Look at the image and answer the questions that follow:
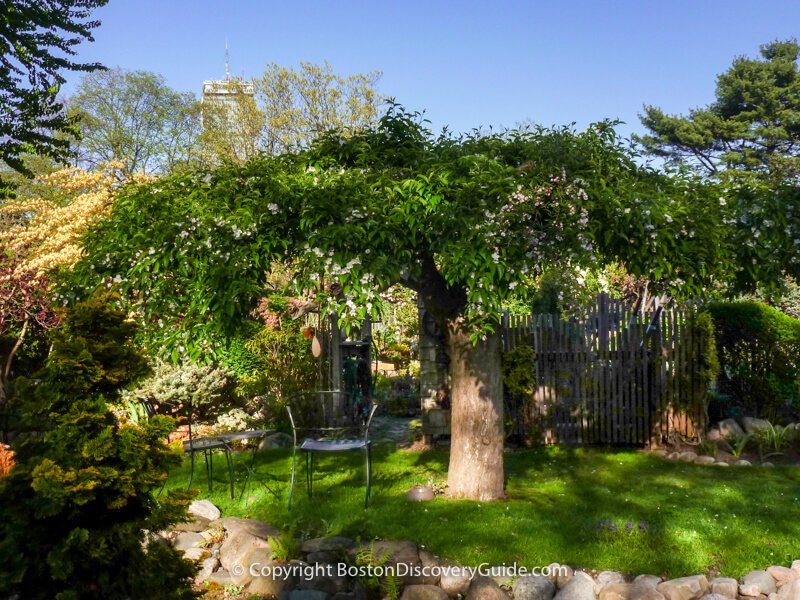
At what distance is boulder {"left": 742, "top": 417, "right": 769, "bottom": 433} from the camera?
33.4ft

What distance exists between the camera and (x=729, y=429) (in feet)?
34.0

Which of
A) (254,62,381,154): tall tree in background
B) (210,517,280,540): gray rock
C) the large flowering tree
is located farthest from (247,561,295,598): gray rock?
(254,62,381,154): tall tree in background

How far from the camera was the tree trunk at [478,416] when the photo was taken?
7441 millimetres

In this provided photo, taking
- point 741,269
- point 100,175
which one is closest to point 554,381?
point 741,269

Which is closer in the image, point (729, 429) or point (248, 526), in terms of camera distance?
point (248, 526)

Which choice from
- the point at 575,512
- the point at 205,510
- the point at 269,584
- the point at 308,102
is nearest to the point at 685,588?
the point at 575,512

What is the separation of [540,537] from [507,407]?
14.9ft

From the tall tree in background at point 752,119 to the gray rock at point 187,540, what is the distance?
96.4 ft

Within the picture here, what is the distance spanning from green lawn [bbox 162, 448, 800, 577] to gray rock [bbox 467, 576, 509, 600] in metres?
0.40

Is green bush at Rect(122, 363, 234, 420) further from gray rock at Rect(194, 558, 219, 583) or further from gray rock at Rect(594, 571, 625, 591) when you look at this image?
gray rock at Rect(594, 571, 625, 591)

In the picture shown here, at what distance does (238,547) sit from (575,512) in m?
3.40

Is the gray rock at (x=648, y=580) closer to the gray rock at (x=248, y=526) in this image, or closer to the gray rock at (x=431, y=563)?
the gray rock at (x=431, y=563)

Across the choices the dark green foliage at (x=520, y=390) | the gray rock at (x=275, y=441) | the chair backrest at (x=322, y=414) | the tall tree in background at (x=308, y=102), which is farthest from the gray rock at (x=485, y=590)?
the tall tree in background at (x=308, y=102)

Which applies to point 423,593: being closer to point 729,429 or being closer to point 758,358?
point 729,429
